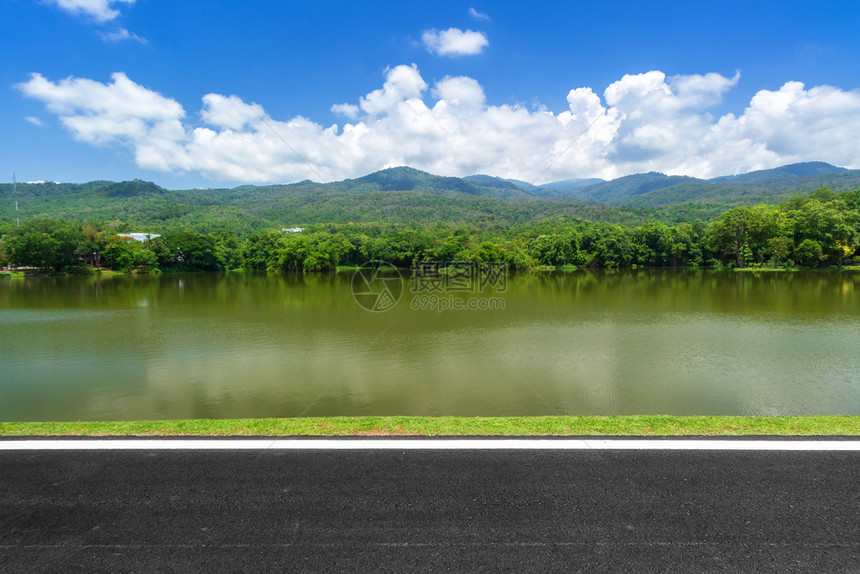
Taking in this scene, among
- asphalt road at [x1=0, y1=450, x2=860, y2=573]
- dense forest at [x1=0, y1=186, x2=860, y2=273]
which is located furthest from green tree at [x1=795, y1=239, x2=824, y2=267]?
asphalt road at [x1=0, y1=450, x2=860, y2=573]

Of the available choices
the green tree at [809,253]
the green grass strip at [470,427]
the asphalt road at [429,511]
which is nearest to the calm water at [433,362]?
the green grass strip at [470,427]

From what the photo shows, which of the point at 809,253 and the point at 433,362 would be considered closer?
the point at 433,362

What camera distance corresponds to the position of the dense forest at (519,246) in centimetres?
6212

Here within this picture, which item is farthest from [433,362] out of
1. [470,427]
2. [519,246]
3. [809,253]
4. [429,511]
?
[519,246]

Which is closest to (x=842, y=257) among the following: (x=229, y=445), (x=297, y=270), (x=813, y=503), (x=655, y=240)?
(x=655, y=240)

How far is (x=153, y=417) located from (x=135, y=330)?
13688 millimetres

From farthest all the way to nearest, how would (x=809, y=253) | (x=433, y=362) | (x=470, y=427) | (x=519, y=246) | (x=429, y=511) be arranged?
(x=519, y=246), (x=809, y=253), (x=433, y=362), (x=470, y=427), (x=429, y=511)

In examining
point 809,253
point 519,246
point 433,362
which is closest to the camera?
point 433,362

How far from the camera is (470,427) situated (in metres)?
5.72

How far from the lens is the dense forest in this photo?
62125 mm

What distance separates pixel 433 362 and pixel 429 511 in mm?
10371

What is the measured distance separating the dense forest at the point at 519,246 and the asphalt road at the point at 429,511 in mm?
71499

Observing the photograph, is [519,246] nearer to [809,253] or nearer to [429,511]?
[809,253]

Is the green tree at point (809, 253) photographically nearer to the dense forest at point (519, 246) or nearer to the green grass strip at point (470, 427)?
the dense forest at point (519, 246)
